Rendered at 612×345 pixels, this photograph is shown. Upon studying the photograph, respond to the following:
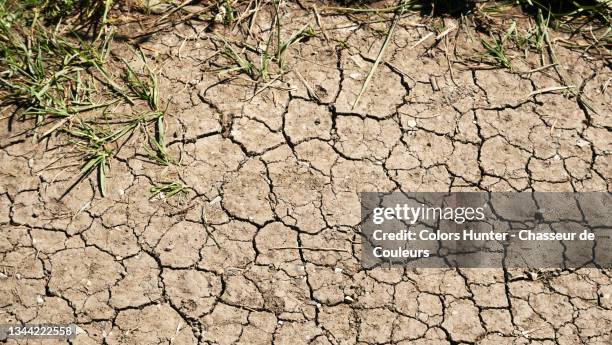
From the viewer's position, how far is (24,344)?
2951 millimetres

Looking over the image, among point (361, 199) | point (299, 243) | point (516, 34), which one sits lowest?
point (299, 243)

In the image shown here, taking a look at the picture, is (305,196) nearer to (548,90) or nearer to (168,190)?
(168,190)

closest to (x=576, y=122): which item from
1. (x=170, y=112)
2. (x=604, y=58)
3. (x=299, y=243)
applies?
(x=604, y=58)

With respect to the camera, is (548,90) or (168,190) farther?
(548,90)

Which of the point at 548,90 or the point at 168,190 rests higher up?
the point at 548,90

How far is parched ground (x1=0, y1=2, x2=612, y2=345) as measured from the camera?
298 centimetres

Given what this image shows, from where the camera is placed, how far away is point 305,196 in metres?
3.17

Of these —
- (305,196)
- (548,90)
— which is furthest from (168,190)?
(548,90)

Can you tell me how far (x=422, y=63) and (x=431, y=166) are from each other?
606mm

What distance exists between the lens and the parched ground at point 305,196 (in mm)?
2979

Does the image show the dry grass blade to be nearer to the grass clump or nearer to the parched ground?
the parched ground

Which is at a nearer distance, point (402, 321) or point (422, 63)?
point (402, 321)

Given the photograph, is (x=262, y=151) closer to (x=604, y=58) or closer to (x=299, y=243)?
(x=299, y=243)

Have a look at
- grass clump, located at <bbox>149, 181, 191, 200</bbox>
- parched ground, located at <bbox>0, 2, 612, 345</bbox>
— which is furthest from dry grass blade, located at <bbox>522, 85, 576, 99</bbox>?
grass clump, located at <bbox>149, 181, 191, 200</bbox>
